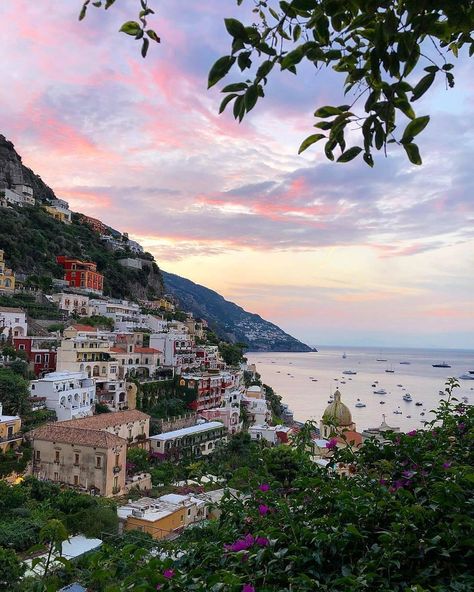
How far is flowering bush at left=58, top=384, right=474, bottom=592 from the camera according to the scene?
2207 millimetres

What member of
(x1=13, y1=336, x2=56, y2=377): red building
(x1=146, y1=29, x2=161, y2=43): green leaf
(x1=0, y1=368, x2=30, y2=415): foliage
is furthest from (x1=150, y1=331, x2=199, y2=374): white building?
(x1=146, y1=29, x2=161, y2=43): green leaf

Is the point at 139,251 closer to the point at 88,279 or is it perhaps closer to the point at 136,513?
the point at 88,279

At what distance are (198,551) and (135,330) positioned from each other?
37.0 metres

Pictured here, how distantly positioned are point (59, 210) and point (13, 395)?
4214cm

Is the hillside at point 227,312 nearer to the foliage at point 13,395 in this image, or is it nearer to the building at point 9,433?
the foliage at point 13,395

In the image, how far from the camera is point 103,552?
2.61 meters

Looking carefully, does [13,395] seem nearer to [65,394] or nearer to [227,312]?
[65,394]

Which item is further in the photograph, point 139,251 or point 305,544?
point 139,251

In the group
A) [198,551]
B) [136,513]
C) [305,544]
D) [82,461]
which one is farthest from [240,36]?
[82,461]

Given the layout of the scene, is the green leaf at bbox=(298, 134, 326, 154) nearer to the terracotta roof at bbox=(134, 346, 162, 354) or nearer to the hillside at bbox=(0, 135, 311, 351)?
the terracotta roof at bbox=(134, 346, 162, 354)

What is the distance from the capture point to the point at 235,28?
1807 mm

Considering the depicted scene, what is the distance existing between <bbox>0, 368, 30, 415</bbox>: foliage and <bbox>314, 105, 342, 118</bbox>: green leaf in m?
21.7

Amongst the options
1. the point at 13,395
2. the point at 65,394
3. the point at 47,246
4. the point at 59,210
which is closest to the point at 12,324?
the point at 65,394

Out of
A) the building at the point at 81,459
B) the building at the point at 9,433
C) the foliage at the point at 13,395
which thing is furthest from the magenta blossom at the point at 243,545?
the foliage at the point at 13,395
